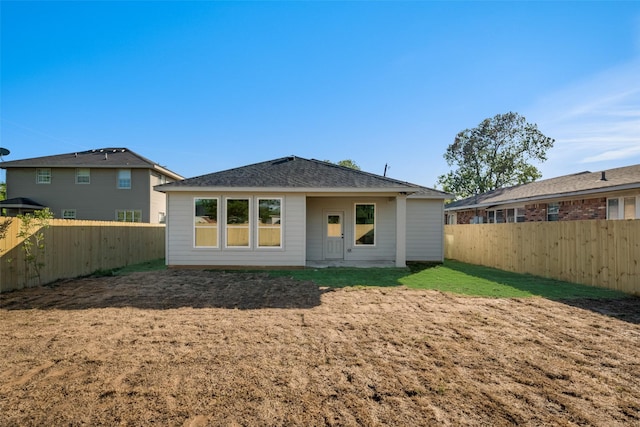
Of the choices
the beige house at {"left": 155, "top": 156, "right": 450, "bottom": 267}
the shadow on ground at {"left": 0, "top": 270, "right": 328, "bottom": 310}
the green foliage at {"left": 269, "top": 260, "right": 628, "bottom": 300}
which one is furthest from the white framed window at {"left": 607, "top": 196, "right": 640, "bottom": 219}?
the shadow on ground at {"left": 0, "top": 270, "right": 328, "bottom": 310}

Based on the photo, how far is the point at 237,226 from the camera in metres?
11.2

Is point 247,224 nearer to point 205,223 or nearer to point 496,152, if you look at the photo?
point 205,223

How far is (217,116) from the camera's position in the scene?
18750 mm

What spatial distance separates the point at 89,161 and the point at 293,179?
17267 millimetres

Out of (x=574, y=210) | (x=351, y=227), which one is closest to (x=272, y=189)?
(x=351, y=227)

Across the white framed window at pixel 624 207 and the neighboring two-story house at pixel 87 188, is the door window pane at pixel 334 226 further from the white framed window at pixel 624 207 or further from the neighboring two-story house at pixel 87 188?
the neighboring two-story house at pixel 87 188

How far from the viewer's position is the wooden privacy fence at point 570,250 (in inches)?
291

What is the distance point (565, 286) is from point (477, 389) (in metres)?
7.34

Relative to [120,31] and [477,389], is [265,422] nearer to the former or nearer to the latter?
[477,389]

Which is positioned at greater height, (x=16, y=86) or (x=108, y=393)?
(x=16, y=86)

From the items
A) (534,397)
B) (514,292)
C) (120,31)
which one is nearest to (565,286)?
(514,292)

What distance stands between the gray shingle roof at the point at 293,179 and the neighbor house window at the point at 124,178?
39.1ft

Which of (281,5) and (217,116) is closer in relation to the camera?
(281,5)

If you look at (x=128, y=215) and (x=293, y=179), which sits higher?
(x=293, y=179)
